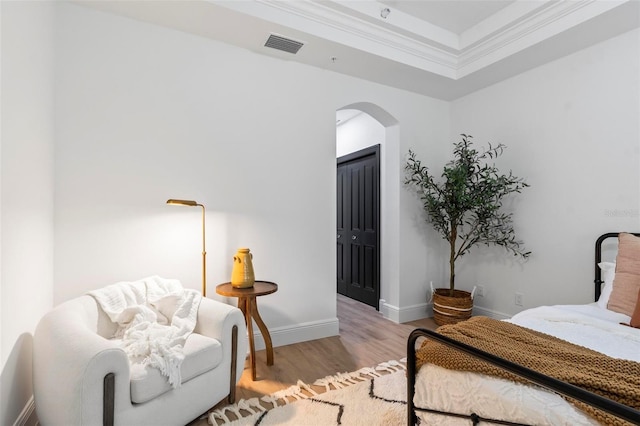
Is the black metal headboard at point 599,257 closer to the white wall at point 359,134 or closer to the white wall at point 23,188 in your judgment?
the white wall at point 359,134

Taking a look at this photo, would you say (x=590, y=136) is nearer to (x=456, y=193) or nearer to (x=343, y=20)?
(x=456, y=193)

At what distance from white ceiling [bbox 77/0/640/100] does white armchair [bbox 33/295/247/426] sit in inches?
82.5

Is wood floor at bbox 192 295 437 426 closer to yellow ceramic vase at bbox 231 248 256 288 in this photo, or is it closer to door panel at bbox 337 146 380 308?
yellow ceramic vase at bbox 231 248 256 288

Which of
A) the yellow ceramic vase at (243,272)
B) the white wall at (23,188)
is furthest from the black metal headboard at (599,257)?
the white wall at (23,188)

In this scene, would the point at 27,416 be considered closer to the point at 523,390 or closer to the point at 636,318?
the point at 523,390

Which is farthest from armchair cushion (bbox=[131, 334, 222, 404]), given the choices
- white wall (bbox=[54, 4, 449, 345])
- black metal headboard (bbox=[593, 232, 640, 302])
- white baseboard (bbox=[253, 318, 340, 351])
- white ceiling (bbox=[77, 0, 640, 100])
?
black metal headboard (bbox=[593, 232, 640, 302])

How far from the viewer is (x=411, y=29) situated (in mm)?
3018

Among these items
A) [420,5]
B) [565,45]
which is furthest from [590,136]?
[420,5]

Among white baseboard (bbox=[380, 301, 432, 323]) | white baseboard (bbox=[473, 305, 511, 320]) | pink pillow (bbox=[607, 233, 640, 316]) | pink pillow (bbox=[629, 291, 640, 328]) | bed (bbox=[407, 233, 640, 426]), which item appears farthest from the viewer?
white baseboard (bbox=[380, 301, 432, 323])

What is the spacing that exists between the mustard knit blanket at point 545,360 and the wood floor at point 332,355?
48.4 inches

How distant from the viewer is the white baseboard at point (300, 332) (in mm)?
2908

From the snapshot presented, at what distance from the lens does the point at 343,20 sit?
8.98 feet

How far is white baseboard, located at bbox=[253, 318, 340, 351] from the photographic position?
2908 millimetres

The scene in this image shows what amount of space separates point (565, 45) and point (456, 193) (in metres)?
1.52
